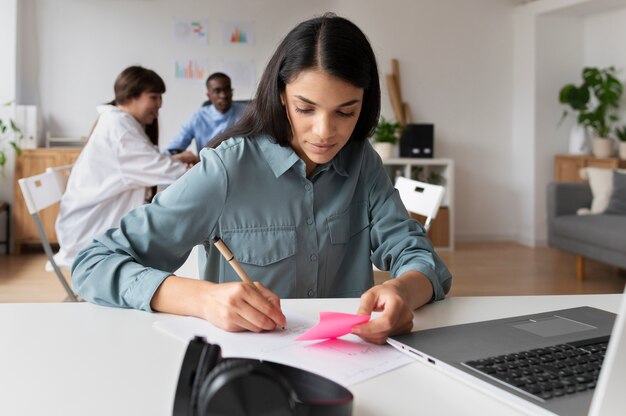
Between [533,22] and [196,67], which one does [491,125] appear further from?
[196,67]

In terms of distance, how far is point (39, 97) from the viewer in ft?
20.3

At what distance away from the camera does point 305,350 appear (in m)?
1.00

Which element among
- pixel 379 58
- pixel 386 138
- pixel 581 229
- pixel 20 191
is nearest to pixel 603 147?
pixel 581 229

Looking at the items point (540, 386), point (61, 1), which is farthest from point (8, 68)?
point (540, 386)

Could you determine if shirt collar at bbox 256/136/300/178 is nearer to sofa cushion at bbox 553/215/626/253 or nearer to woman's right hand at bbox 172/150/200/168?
woman's right hand at bbox 172/150/200/168

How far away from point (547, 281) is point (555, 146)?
219cm

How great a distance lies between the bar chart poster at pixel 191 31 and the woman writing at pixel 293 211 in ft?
16.6

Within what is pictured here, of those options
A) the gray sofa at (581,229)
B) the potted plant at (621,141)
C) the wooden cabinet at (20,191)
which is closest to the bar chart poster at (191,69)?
the wooden cabinet at (20,191)

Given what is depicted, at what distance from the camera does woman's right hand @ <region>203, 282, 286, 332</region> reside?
1057mm

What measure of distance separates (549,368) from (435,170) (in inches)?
235

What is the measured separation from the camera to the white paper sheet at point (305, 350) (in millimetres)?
921

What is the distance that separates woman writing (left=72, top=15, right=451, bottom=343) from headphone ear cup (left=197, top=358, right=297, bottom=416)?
52 cm

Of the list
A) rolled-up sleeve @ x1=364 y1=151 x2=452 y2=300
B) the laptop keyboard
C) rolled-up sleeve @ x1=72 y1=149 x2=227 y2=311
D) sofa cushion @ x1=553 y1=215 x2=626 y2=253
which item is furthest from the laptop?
sofa cushion @ x1=553 y1=215 x2=626 y2=253

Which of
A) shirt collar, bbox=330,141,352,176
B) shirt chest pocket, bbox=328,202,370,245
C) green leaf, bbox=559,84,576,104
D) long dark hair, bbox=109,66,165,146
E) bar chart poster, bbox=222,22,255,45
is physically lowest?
shirt chest pocket, bbox=328,202,370,245
